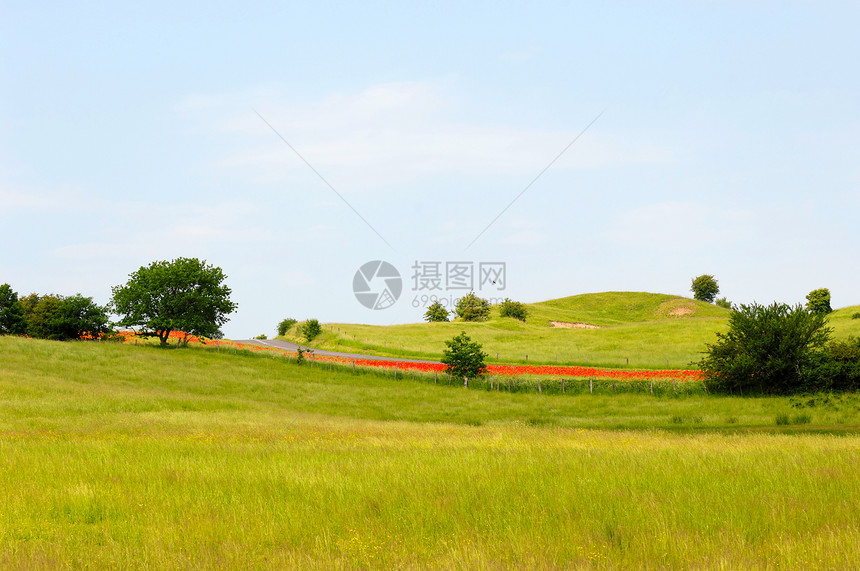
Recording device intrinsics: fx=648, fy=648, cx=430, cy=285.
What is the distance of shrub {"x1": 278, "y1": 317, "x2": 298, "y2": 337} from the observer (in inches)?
4235

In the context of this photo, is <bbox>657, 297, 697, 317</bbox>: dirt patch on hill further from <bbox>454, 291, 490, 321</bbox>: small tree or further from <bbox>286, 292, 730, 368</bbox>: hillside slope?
<bbox>454, 291, 490, 321</bbox>: small tree

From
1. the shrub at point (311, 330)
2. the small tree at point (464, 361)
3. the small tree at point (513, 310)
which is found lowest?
the small tree at point (464, 361)

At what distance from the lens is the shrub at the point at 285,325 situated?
107562 mm

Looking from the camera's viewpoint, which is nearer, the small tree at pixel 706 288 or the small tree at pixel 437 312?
the small tree at pixel 437 312

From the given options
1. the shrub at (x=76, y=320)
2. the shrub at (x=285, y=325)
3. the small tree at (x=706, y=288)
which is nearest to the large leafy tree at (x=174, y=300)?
the shrub at (x=76, y=320)

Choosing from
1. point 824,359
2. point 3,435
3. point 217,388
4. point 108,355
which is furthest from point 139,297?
point 824,359

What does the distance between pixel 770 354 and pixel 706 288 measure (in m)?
138

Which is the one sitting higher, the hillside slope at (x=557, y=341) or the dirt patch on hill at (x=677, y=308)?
the dirt patch on hill at (x=677, y=308)

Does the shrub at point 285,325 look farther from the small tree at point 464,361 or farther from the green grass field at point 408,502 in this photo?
the green grass field at point 408,502

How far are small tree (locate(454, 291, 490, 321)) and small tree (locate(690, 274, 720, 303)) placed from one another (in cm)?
6808

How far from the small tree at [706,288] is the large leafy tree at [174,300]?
5323 inches

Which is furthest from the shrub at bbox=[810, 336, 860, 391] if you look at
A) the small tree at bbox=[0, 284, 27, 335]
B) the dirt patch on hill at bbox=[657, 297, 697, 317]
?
the dirt patch on hill at bbox=[657, 297, 697, 317]

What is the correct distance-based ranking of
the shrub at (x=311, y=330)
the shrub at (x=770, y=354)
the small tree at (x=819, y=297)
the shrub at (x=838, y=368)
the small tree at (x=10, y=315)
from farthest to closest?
1. the small tree at (x=819, y=297)
2. the shrub at (x=311, y=330)
3. the small tree at (x=10, y=315)
4. the shrub at (x=770, y=354)
5. the shrub at (x=838, y=368)

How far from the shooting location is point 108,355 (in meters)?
55.4
